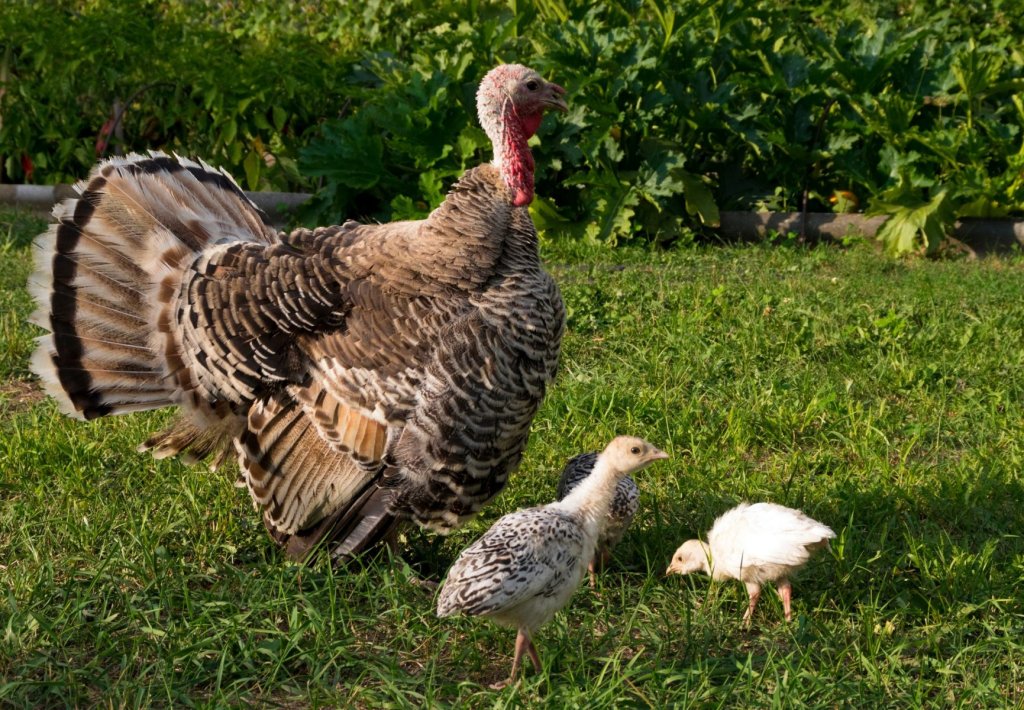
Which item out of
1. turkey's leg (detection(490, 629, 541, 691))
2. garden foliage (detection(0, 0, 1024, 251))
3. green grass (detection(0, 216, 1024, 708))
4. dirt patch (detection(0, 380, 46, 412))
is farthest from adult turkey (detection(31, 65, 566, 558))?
garden foliage (detection(0, 0, 1024, 251))

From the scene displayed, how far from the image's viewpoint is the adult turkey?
401 cm

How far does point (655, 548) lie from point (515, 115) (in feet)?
5.63

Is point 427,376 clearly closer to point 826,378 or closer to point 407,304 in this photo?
point 407,304

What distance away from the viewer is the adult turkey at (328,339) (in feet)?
13.2

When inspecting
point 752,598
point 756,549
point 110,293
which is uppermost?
point 110,293

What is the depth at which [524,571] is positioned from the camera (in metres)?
3.43

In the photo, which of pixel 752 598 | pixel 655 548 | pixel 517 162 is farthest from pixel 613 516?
pixel 517 162

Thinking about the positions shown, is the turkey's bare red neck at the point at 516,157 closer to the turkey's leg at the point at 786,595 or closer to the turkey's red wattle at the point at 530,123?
the turkey's red wattle at the point at 530,123

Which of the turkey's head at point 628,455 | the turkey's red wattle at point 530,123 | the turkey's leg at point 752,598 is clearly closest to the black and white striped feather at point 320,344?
the turkey's red wattle at point 530,123

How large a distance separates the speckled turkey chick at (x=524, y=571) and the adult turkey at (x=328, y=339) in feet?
1.43

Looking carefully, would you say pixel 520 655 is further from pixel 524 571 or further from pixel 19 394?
pixel 19 394

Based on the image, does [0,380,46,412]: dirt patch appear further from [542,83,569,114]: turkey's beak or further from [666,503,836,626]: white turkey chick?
[666,503,836,626]: white turkey chick

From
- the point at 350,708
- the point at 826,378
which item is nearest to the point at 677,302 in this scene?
the point at 826,378

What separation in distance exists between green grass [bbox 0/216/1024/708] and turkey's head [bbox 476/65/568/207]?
136 cm
